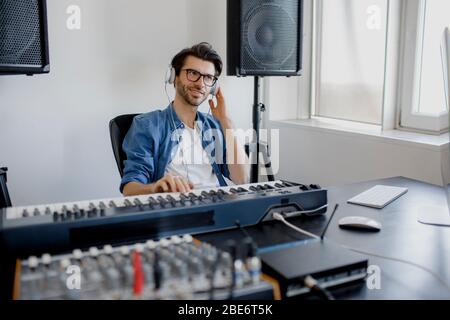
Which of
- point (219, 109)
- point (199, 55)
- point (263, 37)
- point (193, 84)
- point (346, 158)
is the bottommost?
point (346, 158)

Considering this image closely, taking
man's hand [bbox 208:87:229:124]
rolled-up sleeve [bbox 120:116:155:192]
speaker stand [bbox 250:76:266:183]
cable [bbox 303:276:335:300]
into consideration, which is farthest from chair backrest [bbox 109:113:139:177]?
cable [bbox 303:276:335:300]

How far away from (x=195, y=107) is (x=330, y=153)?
96 cm

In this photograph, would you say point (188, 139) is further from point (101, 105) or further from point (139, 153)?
point (101, 105)

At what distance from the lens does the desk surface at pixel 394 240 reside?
837mm

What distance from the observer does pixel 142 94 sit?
2572 mm

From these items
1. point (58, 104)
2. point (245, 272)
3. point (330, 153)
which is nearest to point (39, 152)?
point (58, 104)

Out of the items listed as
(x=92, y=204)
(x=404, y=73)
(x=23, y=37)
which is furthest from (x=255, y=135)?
(x=92, y=204)

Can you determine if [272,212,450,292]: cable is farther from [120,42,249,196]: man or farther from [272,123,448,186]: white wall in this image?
[272,123,448,186]: white wall

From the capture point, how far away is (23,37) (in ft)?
5.92

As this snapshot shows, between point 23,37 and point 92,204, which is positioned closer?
point 92,204

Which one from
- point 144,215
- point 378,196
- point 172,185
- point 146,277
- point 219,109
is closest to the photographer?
point 146,277

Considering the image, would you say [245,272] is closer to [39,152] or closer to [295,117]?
[39,152]

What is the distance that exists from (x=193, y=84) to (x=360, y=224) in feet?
3.40

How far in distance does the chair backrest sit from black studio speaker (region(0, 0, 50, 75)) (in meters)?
0.36
